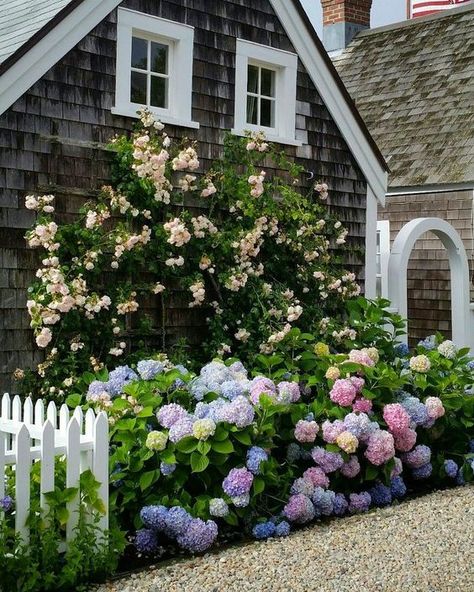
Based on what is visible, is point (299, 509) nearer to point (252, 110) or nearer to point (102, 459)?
point (102, 459)

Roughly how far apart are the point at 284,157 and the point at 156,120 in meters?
1.74

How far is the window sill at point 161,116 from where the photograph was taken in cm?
888

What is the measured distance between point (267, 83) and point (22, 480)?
6.55m

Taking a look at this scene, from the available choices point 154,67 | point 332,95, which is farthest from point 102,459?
point 332,95

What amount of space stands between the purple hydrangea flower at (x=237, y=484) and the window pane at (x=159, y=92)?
4.49 metres

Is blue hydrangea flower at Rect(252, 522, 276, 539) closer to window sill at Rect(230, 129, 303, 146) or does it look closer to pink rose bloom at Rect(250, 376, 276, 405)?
pink rose bloom at Rect(250, 376, 276, 405)

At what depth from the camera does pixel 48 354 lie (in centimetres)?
834

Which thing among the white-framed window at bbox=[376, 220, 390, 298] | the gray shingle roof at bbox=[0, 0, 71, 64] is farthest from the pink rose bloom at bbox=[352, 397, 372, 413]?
the white-framed window at bbox=[376, 220, 390, 298]

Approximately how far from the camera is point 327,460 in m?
6.72

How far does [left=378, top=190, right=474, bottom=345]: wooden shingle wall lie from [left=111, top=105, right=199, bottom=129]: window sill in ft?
19.4

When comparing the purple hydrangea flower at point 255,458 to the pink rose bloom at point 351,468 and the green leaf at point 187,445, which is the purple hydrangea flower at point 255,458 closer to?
the green leaf at point 187,445

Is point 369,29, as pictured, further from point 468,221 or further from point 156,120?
point 156,120

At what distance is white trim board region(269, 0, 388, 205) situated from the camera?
10.4 meters

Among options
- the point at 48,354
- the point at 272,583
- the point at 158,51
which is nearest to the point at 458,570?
the point at 272,583
